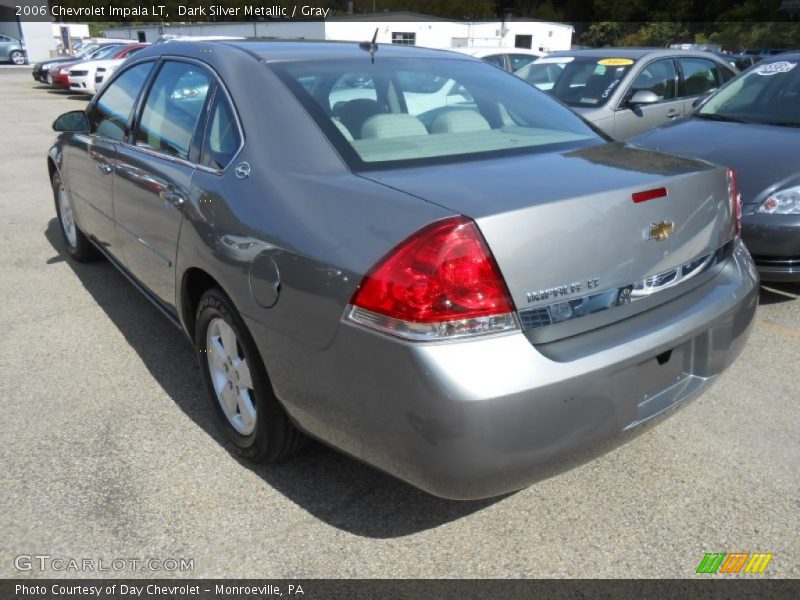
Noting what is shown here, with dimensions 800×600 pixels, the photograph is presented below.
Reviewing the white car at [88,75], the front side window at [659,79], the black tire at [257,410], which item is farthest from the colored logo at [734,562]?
the white car at [88,75]

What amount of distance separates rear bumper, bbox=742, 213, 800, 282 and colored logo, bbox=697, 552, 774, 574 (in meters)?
2.30

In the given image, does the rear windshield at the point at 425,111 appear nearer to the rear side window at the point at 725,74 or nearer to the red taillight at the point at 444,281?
the red taillight at the point at 444,281

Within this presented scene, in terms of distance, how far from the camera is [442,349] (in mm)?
1891

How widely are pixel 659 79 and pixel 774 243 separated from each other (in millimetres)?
3999

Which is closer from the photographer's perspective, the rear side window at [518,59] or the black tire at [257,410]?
the black tire at [257,410]

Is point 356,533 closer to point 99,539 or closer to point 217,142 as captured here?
point 99,539

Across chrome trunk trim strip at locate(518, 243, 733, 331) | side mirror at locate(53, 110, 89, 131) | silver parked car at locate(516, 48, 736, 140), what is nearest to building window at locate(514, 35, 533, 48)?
silver parked car at locate(516, 48, 736, 140)

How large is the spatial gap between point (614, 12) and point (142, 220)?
83385 millimetres

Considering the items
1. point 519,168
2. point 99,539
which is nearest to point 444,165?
point 519,168

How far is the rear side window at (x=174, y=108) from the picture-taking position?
3.03 meters

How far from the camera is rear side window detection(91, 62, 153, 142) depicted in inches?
148

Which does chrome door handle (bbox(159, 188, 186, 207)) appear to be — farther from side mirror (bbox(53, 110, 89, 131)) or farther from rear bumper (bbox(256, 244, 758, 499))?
side mirror (bbox(53, 110, 89, 131))

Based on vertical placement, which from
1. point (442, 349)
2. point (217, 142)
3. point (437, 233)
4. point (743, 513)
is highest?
point (217, 142)

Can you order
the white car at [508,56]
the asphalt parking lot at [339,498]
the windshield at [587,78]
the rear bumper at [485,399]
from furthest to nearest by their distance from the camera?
the white car at [508,56], the windshield at [587,78], the asphalt parking lot at [339,498], the rear bumper at [485,399]
